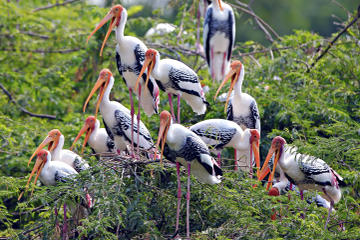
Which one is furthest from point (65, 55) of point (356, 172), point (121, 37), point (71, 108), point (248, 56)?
point (356, 172)

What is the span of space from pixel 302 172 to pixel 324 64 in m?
2.94

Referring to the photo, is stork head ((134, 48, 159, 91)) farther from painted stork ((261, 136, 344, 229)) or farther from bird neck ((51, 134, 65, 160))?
painted stork ((261, 136, 344, 229))

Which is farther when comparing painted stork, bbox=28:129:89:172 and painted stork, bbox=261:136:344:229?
painted stork, bbox=28:129:89:172

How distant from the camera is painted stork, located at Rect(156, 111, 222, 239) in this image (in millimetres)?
5450

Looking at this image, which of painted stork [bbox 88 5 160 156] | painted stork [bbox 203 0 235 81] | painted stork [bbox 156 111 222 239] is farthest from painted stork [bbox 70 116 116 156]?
painted stork [bbox 203 0 235 81]

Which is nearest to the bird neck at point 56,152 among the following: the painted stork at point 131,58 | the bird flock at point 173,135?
the bird flock at point 173,135

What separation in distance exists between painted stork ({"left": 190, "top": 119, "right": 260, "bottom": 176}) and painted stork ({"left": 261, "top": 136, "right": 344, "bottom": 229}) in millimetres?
610

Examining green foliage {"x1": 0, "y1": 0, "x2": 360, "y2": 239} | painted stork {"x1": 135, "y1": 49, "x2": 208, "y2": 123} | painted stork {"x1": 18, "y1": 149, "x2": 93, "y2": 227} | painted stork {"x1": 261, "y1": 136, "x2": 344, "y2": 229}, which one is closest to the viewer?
green foliage {"x1": 0, "y1": 0, "x2": 360, "y2": 239}

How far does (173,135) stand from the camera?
217 inches

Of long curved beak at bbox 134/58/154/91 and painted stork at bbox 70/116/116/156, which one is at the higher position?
long curved beak at bbox 134/58/154/91

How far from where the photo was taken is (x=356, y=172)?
5.41 meters

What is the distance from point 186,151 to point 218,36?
321 centimetres

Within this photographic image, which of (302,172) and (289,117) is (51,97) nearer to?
(289,117)

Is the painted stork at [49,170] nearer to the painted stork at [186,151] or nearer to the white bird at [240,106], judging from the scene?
the painted stork at [186,151]
